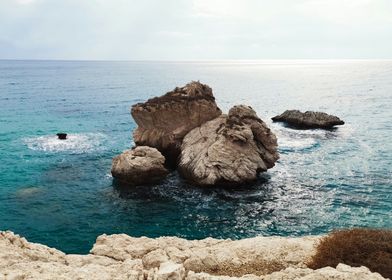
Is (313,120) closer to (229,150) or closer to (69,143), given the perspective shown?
(229,150)

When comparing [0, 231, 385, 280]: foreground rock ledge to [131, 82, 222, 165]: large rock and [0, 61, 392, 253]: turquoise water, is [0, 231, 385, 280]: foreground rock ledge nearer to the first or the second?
[0, 61, 392, 253]: turquoise water

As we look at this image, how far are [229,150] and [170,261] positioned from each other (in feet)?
110

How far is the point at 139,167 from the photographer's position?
4712 centimetres

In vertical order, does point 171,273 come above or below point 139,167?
above

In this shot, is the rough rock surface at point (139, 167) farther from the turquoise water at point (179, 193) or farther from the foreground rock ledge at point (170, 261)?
the foreground rock ledge at point (170, 261)

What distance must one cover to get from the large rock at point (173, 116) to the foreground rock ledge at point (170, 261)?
115ft

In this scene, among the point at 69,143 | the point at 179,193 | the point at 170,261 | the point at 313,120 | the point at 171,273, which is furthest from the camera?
the point at 313,120

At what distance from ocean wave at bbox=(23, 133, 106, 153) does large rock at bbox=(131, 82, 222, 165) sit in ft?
35.9

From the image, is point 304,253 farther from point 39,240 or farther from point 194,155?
point 194,155

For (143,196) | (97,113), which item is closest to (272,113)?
(97,113)

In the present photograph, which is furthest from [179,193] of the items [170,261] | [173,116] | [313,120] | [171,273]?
[313,120]

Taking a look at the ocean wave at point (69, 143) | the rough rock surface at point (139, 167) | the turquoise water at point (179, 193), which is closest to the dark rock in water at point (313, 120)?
the turquoise water at point (179, 193)

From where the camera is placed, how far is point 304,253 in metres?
18.0

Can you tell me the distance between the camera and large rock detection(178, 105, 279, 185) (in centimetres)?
4569
